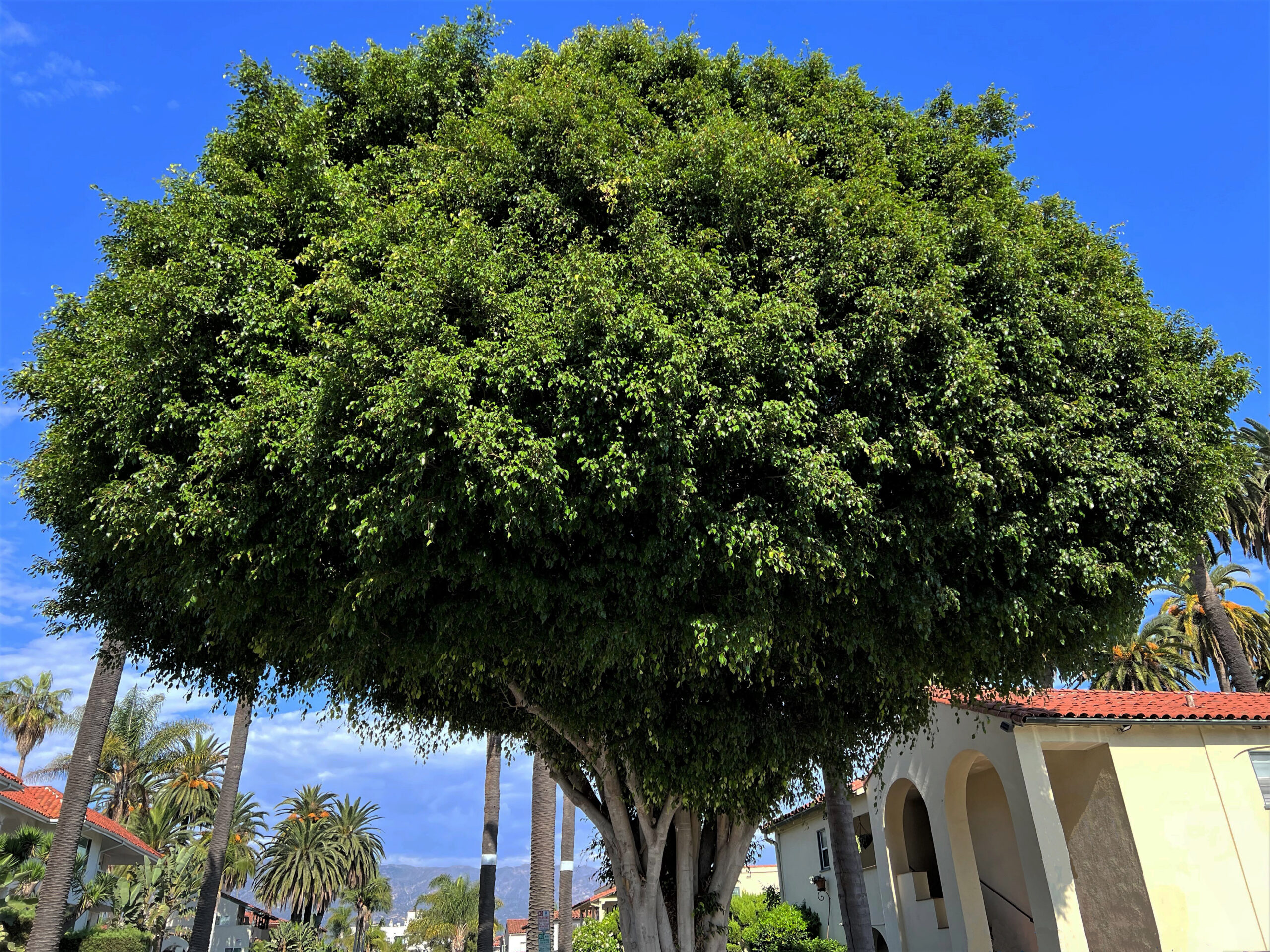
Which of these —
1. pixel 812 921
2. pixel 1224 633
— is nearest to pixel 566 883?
pixel 812 921

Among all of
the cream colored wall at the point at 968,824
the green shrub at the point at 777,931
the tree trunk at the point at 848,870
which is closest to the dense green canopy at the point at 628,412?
the tree trunk at the point at 848,870

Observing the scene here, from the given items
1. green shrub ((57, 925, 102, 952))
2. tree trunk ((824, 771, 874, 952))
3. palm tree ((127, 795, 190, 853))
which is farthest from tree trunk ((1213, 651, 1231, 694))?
palm tree ((127, 795, 190, 853))

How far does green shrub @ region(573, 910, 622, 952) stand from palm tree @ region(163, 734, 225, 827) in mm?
38401

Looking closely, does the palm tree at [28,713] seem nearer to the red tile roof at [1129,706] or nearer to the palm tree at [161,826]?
the palm tree at [161,826]

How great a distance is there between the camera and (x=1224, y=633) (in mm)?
28031

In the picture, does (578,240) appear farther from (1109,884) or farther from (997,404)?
(1109,884)

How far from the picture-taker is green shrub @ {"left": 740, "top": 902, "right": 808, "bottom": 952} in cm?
2366

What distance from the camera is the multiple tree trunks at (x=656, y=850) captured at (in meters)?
12.5

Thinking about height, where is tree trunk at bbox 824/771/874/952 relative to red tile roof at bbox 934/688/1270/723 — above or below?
below

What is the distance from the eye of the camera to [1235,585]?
34.4 metres

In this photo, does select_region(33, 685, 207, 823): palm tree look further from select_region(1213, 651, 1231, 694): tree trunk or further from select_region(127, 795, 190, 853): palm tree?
select_region(1213, 651, 1231, 694): tree trunk

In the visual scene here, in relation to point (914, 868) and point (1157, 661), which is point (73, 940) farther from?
point (1157, 661)

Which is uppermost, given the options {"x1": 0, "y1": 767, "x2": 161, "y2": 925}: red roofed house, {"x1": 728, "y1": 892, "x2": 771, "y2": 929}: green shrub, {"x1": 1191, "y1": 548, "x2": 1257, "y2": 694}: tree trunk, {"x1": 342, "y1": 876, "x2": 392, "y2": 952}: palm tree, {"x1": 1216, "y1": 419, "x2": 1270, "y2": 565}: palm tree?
{"x1": 1216, "y1": 419, "x2": 1270, "y2": 565}: palm tree

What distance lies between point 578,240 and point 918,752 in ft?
53.6
